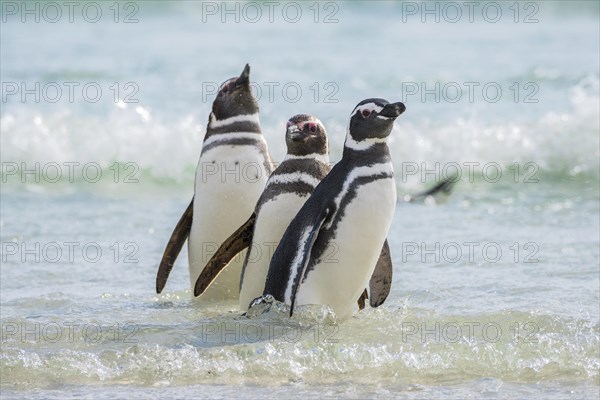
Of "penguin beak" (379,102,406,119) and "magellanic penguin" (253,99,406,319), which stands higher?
"penguin beak" (379,102,406,119)

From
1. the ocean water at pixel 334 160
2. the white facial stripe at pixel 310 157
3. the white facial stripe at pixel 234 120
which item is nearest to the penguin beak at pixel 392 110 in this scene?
the white facial stripe at pixel 310 157

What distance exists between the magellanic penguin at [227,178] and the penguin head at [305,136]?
1.74 ft

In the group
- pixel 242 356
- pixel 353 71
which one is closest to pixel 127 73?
pixel 353 71

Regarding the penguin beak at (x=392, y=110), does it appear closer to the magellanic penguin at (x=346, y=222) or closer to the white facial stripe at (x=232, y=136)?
the magellanic penguin at (x=346, y=222)

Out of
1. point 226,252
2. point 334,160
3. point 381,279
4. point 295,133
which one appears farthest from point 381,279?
point 334,160

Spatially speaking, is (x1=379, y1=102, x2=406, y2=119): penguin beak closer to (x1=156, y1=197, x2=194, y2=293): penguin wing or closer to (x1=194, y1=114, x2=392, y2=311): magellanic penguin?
(x1=194, y1=114, x2=392, y2=311): magellanic penguin

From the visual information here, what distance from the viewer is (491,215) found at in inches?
384

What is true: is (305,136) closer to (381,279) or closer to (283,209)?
(283,209)

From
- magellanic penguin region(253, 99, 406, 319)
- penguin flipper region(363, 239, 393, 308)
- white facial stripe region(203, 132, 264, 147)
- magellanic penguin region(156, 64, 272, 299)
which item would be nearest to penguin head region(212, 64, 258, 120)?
magellanic penguin region(156, 64, 272, 299)

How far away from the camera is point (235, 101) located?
662 cm

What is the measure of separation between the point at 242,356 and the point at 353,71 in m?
12.2

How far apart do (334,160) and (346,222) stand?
22.5ft

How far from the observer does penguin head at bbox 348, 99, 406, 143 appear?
5672 mm

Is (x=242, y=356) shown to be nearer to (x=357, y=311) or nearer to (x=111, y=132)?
(x=357, y=311)
